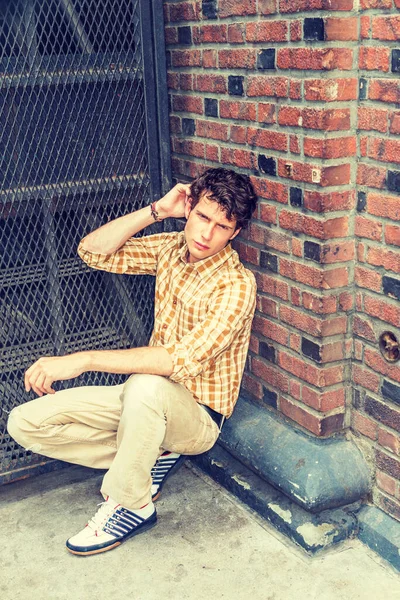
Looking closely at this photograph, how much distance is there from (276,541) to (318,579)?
29 centimetres

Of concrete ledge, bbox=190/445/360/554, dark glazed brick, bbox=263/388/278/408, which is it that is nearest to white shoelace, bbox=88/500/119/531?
concrete ledge, bbox=190/445/360/554

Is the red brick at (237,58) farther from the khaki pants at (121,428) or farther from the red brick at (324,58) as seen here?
the khaki pants at (121,428)

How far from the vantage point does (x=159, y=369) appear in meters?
3.11

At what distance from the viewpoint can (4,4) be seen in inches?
131

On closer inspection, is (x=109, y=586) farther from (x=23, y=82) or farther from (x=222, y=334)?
(x=23, y=82)

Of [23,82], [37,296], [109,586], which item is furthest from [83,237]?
[109,586]

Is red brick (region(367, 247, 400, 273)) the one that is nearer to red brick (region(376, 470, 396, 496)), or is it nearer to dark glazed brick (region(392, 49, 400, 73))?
dark glazed brick (region(392, 49, 400, 73))

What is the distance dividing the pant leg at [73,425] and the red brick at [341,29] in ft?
5.73

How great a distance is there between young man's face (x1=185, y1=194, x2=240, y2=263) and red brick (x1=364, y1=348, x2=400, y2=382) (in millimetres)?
746

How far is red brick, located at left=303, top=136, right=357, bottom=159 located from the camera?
2807 millimetres

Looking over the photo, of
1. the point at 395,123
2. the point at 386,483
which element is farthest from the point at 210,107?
the point at 386,483

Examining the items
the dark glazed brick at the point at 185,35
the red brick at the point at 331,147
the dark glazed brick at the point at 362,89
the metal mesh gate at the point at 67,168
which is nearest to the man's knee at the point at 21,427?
the metal mesh gate at the point at 67,168

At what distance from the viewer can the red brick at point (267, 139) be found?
3.01 metres

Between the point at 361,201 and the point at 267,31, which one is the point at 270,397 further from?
the point at 267,31
